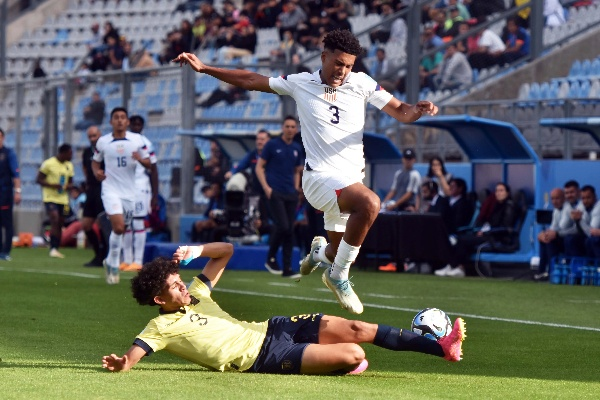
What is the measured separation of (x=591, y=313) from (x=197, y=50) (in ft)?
66.2

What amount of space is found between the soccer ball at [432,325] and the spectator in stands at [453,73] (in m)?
15.3

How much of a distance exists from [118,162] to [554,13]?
10.4 metres

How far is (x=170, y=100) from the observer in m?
25.1

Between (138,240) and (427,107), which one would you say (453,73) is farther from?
→ (427,107)

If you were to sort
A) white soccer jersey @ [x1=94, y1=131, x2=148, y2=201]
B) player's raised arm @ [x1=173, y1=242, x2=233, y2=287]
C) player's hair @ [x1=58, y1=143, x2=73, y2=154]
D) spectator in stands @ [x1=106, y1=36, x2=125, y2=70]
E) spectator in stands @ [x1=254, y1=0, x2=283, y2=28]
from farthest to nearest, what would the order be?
spectator in stands @ [x1=106, y1=36, x2=125, y2=70]
spectator in stands @ [x1=254, y1=0, x2=283, y2=28]
player's hair @ [x1=58, y1=143, x2=73, y2=154]
white soccer jersey @ [x1=94, y1=131, x2=148, y2=201]
player's raised arm @ [x1=173, y1=242, x2=233, y2=287]

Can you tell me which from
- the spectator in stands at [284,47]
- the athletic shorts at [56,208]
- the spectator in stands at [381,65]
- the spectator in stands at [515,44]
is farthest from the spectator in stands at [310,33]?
the athletic shorts at [56,208]

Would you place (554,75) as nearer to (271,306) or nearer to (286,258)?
(286,258)

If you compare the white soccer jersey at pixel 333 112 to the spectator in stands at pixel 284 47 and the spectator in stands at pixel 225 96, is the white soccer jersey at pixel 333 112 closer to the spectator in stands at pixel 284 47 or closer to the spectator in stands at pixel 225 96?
the spectator in stands at pixel 225 96

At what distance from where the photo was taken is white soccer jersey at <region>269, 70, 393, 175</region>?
1034 centimetres

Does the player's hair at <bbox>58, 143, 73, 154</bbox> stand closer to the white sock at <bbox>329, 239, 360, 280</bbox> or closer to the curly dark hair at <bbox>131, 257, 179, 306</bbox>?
the white sock at <bbox>329, 239, 360, 280</bbox>

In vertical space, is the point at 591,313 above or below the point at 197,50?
below

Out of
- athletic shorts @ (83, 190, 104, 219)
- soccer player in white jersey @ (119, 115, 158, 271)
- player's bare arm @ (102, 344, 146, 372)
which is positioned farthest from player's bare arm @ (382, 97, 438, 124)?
athletic shorts @ (83, 190, 104, 219)

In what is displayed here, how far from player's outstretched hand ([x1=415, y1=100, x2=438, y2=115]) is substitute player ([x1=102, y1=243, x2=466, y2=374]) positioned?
212 cm

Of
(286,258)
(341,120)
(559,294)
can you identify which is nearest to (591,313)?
(559,294)
